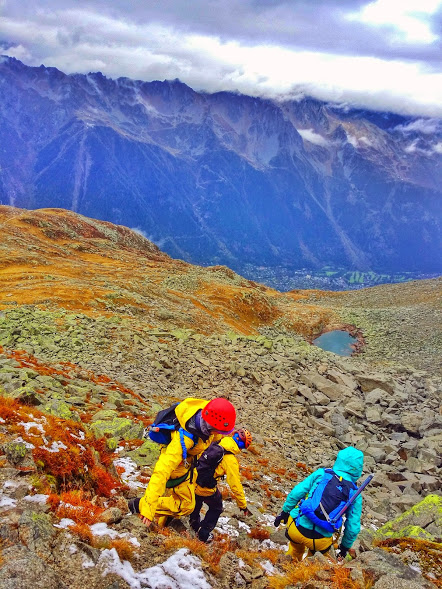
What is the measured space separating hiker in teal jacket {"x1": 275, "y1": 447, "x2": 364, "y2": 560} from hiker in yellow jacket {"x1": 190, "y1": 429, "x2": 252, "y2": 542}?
925 mm

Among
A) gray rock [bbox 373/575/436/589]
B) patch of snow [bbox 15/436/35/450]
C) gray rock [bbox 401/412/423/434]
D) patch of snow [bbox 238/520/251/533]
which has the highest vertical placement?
gray rock [bbox 373/575/436/589]

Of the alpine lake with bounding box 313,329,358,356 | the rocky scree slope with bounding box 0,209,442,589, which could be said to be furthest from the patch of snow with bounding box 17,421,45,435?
the alpine lake with bounding box 313,329,358,356

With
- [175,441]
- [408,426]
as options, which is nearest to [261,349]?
[408,426]

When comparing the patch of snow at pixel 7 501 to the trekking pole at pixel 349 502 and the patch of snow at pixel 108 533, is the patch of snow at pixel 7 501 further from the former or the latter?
the trekking pole at pixel 349 502

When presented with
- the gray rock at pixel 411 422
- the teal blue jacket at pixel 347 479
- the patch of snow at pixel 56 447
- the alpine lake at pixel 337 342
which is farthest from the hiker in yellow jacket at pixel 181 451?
the alpine lake at pixel 337 342

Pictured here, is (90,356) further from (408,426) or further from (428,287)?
(428,287)

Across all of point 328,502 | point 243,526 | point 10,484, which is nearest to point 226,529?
point 243,526

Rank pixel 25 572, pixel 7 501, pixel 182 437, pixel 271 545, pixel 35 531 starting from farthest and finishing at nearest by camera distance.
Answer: pixel 271 545
pixel 7 501
pixel 182 437
pixel 35 531
pixel 25 572

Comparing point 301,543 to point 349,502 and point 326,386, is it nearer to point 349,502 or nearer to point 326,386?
point 349,502

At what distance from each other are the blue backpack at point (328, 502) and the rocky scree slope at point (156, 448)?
609 millimetres

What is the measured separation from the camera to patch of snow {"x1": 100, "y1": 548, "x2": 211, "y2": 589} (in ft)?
18.5

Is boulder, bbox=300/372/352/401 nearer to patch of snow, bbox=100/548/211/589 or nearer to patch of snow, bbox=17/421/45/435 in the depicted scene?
patch of snow, bbox=17/421/45/435

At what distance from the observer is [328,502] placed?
6.83m

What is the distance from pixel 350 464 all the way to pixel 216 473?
2323mm
